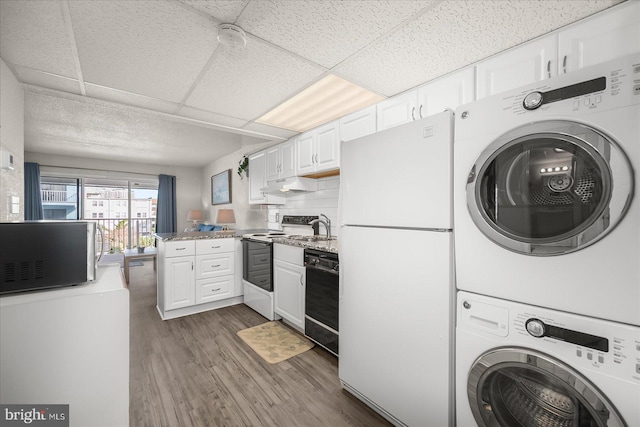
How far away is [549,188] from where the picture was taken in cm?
95

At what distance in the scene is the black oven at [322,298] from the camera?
2064mm

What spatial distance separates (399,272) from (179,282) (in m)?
2.61

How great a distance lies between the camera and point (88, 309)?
93 cm

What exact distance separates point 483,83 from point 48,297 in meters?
2.43

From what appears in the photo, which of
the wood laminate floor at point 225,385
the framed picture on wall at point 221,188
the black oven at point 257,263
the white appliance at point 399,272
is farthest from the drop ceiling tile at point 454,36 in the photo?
the framed picture on wall at point 221,188

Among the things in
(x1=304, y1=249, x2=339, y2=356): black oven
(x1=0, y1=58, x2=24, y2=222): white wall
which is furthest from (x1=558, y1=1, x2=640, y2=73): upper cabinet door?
(x1=0, y1=58, x2=24, y2=222): white wall

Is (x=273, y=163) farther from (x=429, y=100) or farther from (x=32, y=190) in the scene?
(x=32, y=190)

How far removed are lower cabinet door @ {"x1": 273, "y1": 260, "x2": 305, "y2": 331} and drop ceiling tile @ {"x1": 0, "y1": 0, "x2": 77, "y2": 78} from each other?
2.24 metres

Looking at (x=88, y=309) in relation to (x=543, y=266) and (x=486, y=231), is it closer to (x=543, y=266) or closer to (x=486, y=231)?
(x=486, y=231)

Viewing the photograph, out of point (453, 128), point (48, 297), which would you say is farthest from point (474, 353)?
point (48, 297)

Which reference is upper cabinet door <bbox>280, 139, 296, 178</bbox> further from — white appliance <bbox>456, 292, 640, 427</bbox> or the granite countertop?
white appliance <bbox>456, 292, 640, 427</bbox>

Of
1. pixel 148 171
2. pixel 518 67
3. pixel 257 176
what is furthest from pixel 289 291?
pixel 148 171

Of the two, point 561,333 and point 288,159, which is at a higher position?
point 288,159

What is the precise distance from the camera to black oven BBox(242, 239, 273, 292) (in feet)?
9.46
